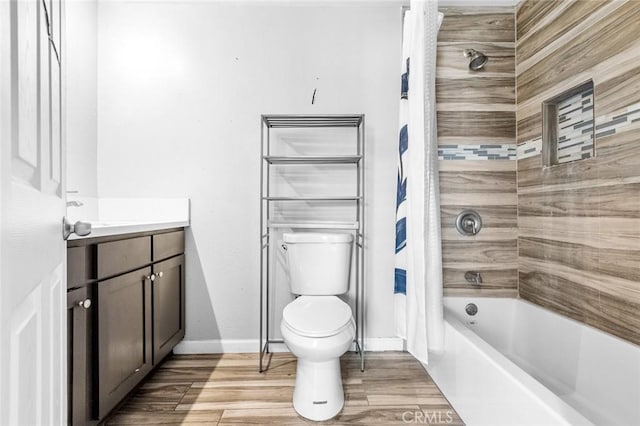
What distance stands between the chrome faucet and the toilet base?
1.08 m

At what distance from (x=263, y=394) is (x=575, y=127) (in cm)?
206

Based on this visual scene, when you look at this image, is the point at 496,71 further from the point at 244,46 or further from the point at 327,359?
the point at 327,359

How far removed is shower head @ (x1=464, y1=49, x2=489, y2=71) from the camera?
2232mm

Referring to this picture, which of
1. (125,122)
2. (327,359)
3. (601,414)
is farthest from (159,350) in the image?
(601,414)

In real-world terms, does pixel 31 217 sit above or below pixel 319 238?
above

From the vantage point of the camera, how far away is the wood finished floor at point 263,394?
166 cm

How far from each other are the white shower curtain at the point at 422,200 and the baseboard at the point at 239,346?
0.61 metres

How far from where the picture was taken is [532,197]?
7.08 ft

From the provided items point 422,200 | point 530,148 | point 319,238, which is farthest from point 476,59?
point 319,238

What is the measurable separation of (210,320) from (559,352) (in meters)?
1.98

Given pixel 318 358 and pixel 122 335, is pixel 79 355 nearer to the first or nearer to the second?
pixel 122 335

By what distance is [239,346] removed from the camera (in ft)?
7.91

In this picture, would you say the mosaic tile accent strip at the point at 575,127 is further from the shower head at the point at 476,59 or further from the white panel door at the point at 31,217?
the white panel door at the point at 31,217

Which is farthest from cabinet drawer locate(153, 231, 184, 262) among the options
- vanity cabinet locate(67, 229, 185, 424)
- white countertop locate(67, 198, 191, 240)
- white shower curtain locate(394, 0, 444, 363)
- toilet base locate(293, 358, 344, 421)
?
white shower curtain locate(394, 0, 444, 363)
